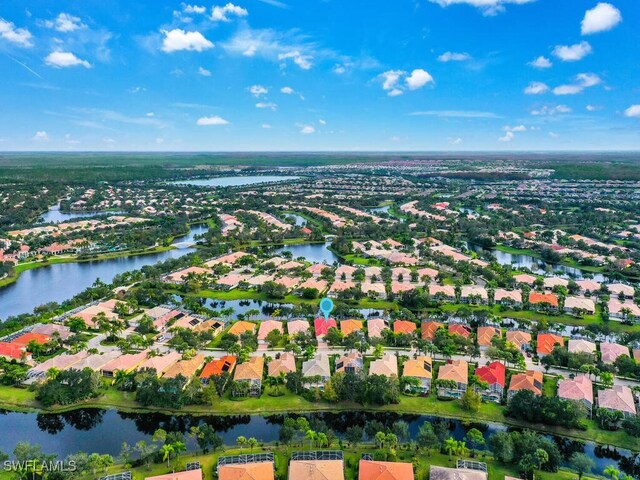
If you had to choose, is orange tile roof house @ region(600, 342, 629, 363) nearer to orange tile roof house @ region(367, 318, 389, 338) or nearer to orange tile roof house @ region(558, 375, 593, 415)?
orange tile roof house @ region(558, 375, 593, 415)

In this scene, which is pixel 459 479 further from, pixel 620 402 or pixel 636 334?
pixel 636 334

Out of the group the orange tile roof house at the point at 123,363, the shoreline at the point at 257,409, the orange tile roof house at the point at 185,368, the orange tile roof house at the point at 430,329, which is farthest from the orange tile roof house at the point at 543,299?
the orange tile roof house at the point at 123,363

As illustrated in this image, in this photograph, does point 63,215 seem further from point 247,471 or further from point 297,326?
point 247,471

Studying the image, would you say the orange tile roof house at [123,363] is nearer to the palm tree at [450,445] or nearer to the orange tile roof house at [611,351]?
the palm tree at [450,445]

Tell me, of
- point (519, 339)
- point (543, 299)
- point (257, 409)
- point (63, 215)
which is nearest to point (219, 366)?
point (257, 409)

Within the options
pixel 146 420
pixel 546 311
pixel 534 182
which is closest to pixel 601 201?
pixel 534 182
